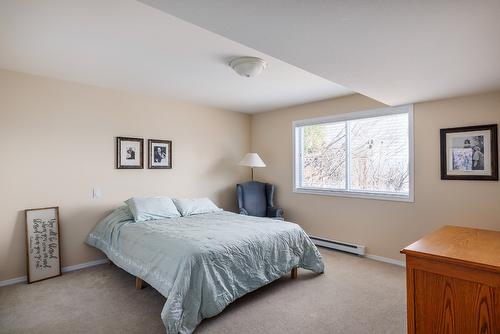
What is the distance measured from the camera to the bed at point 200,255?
218 cm

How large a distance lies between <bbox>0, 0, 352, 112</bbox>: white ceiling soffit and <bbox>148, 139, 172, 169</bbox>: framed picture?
2.33 ft

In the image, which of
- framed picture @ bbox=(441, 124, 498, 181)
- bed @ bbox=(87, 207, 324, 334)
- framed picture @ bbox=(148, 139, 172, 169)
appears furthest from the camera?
framed picture @ bbox=(148, 139, 172, 169)

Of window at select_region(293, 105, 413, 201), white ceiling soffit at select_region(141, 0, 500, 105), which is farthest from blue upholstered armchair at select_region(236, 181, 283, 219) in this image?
white ceiling soffit at select_region(141, 0, 500, 105)

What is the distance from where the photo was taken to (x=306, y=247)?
320cm

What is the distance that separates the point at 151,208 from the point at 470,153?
3.75 metres

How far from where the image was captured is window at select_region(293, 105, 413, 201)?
365 centimetres

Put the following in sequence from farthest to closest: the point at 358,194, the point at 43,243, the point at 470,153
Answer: the point at 358,194, the point at 43,243, the point at 470,153

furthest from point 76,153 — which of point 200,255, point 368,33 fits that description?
point 368,33

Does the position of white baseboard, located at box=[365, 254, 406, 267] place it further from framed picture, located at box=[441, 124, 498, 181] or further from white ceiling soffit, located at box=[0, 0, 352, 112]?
white ceiling soffit, located at box=[0, 0, 352, 112]

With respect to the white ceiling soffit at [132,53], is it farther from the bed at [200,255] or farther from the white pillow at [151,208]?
the bed at [200,255]

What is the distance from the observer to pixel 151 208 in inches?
139

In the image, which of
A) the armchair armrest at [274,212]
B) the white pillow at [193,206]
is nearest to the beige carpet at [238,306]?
the white pillow at [193,206]

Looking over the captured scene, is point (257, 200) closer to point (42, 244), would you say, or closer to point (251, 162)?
point (251, 162)

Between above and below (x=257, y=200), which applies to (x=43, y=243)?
below
